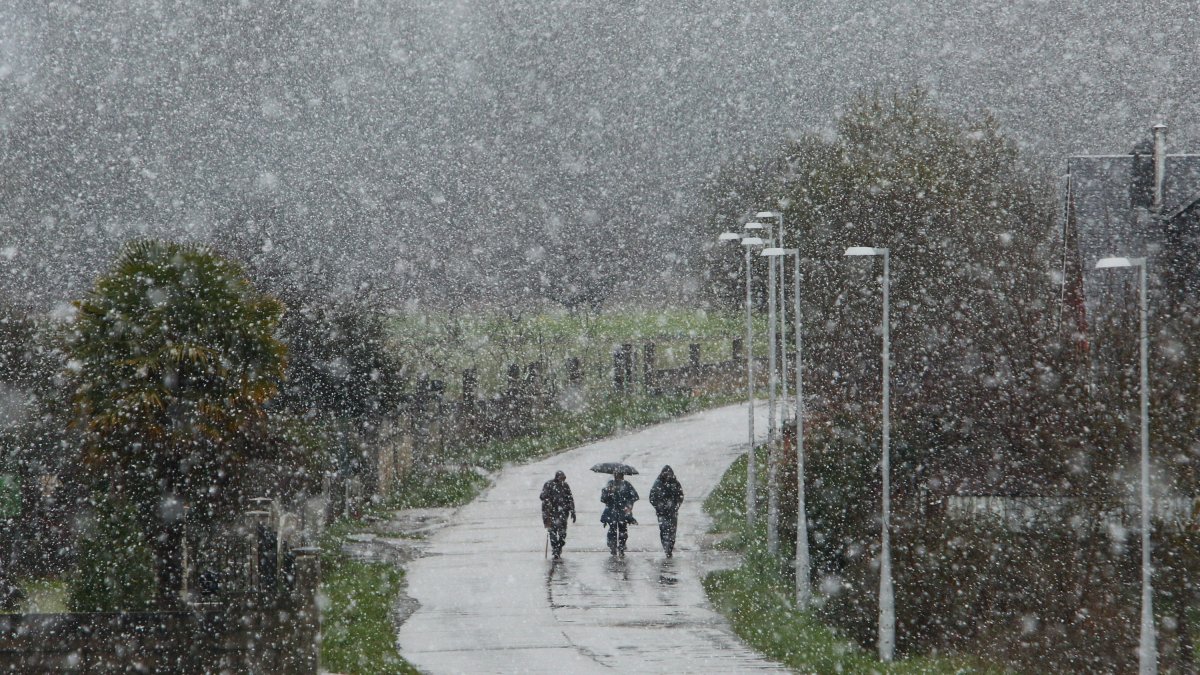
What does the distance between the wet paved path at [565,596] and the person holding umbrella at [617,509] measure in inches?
13.0

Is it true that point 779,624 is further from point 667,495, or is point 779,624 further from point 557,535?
point 557,535

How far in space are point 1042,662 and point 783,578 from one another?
5.87 meters

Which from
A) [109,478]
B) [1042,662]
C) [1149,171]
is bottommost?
[1042,662]

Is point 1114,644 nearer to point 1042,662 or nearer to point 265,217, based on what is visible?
point 1042,662

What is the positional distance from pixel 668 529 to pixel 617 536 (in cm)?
90

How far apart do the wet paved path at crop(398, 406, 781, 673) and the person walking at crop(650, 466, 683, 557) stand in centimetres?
42

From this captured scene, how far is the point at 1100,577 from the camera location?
58.6 ft

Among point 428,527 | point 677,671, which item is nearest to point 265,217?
point 428,527

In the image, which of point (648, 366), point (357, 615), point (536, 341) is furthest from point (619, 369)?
point (357, 615)

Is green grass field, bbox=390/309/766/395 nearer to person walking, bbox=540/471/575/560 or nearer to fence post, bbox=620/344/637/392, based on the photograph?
fence post, bbox=620/344/637/392

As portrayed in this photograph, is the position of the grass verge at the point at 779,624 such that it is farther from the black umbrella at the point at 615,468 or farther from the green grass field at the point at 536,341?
the green grass field at the point at 536,341

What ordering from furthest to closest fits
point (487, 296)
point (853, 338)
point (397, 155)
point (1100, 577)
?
point (397, 155), point (487, 296), point (853, 338), point (1100, 577)

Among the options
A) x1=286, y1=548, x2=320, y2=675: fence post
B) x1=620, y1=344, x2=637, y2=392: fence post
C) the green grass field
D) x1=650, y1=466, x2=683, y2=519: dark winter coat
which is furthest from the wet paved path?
x1=620, y1=344, x2=637, y2=392: fence post

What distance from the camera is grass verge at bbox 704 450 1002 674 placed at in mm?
14883
